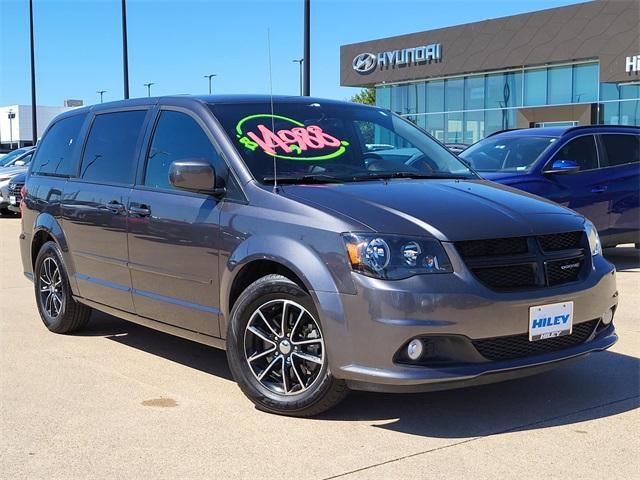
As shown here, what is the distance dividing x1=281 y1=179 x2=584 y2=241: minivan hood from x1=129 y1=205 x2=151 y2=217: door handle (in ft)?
3.83

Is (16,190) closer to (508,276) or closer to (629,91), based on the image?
(508,276)

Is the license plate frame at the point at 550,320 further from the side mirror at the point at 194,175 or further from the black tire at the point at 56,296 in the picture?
the black tire at the point at 56,296

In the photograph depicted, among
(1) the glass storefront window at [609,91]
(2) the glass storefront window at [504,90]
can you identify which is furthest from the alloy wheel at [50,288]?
(2) the glass storefront window at [504,90]

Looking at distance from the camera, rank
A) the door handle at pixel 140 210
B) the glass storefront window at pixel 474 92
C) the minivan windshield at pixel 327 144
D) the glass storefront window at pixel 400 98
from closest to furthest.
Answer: the minivan windshield at pixel 327 144, the door handle at pixel 140 210, the glass storefront window at pixel 474 92, the glass storefront window at pixel 400 98

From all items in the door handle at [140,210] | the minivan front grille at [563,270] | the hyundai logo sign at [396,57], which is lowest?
the minivan front grille at [563,270]

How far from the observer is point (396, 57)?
39656 mm

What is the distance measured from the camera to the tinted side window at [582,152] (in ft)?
32.5

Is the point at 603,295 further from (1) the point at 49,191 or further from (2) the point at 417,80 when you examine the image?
(2) the point at 417,80

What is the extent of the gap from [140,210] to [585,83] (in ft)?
97.8

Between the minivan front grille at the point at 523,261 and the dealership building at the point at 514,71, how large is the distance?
2787 cm

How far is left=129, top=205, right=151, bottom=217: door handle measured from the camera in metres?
5.21

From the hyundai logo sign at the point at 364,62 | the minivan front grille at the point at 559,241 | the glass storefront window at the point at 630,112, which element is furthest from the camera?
the hyundai logo sign at the point at 364,62

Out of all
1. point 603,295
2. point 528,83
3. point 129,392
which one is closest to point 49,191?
point 129,392

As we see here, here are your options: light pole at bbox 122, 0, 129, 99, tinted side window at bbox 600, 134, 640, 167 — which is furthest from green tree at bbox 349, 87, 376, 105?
tinted side window at bbox 600, 134, 640, 167
